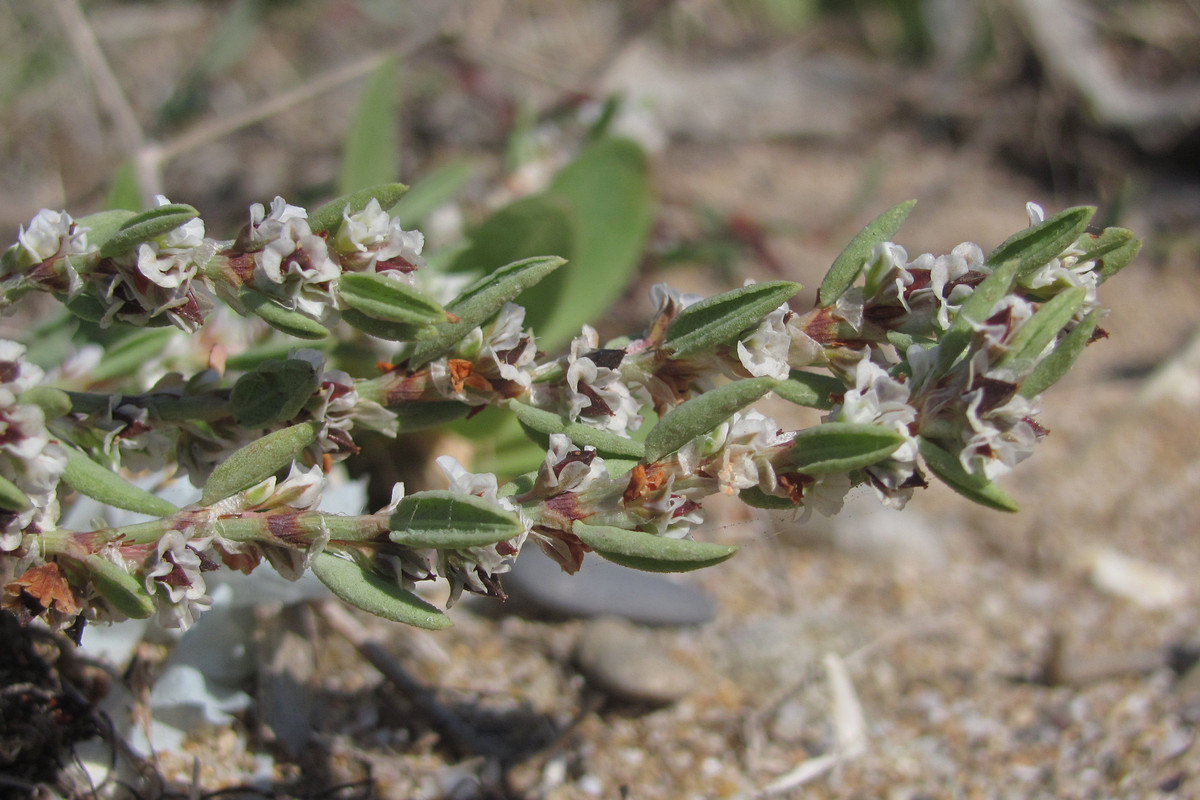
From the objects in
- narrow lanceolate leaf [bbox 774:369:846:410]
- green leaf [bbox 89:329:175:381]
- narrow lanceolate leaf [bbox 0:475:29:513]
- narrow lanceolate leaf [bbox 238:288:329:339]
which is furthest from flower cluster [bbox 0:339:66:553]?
narrow lanceolate leaf [bbox 774:369:846:410]

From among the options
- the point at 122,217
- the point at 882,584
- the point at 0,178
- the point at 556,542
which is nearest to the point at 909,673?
the point at 882,584

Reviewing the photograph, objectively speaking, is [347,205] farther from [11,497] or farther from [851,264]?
[851,264]

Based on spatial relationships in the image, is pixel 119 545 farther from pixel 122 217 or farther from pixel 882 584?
pixel 882 584

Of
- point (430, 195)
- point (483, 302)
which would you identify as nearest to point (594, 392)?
point (483, 302)

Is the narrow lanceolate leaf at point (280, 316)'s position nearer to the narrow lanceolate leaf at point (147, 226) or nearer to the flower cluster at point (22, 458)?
the narrow lanceolate leaf at point (147, 226)

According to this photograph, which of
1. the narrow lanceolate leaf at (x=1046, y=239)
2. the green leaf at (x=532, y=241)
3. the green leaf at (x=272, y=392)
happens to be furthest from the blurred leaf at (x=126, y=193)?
the narrow lanceolate leaf at (x=1046, y=239)

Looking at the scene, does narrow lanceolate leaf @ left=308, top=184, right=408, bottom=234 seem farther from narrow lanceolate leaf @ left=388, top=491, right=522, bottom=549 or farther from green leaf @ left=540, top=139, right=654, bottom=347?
green leaf @ left=540, top=139, right=654, bottom=347
